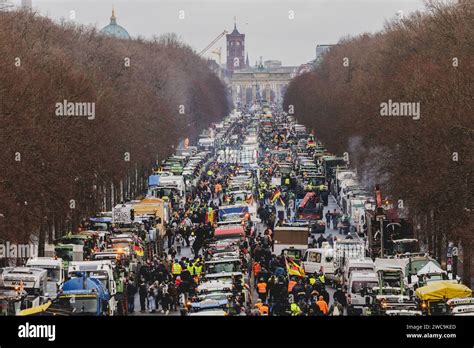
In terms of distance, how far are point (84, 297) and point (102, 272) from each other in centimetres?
382

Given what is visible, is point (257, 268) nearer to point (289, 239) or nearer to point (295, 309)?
point (289, 239)

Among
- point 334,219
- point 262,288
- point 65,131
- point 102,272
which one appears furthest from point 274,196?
point 102,272

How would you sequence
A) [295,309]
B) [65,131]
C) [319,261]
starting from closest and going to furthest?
[295,309] → [319,261] → [65,131]

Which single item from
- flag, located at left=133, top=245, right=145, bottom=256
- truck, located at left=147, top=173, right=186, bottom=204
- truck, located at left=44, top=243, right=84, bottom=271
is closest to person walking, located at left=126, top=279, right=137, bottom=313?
truck, located at left=44, top=243, right=84, bottom=271

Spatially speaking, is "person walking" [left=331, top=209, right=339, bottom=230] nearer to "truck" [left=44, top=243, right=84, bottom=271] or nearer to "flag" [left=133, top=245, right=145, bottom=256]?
"flag" [left=133, top=245, right=145, bottom=256]

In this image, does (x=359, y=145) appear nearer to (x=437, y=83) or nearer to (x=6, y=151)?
(x=437, y=83)

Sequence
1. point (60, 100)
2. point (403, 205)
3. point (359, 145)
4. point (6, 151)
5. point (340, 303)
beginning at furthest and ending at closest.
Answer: point (359, 145), point (60, 100), point (403, 205), point (6, 151), point (340, 303)

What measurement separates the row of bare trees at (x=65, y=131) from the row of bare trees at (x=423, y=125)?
36.6 ft

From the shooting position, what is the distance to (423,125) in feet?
148

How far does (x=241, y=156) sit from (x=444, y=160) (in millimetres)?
49182

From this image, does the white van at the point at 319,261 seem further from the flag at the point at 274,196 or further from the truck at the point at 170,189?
the flag at the point at 274,196

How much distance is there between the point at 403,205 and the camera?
44875 millimetres

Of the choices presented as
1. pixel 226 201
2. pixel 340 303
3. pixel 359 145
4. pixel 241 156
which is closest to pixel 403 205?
pixel 226 201

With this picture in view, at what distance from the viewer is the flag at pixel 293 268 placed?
32.3 m
